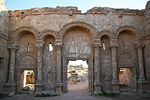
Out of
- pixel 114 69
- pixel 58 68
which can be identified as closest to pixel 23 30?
pixel 58 68

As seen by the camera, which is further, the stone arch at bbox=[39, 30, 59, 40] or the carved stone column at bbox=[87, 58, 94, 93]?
the stone arch at bbox=[39, 30, 59, 40]

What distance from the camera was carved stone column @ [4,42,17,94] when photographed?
16359 millimetres

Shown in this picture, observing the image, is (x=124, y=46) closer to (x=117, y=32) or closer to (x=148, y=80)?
(x=117, y=32)

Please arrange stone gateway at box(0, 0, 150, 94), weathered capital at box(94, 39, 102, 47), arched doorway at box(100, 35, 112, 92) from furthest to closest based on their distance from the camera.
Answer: weathered capital at box(94, 39, 102, 47)
arched doorway at box(100, 35, 112, 92)
stone gateway at box(0, 0, 150, 94)

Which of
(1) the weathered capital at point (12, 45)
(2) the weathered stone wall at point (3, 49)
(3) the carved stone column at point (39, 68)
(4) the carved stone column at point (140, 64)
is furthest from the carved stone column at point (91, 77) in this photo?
(2) the weathered stone wall at point (3, 49)

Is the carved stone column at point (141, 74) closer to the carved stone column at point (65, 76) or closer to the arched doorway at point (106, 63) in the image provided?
the arched doorway at point (106, 63)

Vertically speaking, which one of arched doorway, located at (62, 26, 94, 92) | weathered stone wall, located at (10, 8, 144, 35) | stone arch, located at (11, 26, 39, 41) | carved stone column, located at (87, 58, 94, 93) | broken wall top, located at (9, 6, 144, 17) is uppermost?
broken wall top, located at (9, 6, 144, 17)

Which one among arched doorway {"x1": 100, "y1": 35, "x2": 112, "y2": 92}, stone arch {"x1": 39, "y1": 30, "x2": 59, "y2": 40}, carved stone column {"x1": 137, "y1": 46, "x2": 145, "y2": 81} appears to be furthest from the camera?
stone arch {"x1": 39, "y1": 30, "x2": 59, "y2": 40}

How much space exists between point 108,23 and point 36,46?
640 centimetres

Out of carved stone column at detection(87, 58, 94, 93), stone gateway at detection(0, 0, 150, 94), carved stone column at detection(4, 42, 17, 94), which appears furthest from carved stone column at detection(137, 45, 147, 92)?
carved stone column at detection(4, 42, 17, 94)

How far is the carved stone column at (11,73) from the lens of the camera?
16.4 metres

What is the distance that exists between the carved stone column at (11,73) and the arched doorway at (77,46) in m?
4.10

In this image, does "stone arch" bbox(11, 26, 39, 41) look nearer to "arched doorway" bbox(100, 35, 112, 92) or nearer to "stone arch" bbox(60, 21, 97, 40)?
"stone arch" bbox(60, 21, 97, 40)

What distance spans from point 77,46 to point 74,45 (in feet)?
0.90
